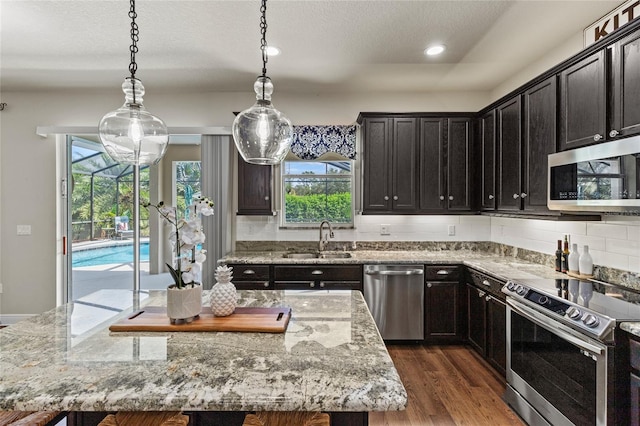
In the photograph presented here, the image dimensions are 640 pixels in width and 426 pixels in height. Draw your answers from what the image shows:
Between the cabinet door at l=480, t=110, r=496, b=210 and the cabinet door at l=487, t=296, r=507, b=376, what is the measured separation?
1070mm

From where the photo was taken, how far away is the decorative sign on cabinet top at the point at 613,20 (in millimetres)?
2273

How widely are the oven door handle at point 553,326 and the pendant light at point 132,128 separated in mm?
2442

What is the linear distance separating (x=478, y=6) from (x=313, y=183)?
2468 mm

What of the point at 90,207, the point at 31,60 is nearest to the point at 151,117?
the point at 31,60

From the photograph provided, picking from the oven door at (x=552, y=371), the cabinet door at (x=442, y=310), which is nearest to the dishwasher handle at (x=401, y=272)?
the cabinet door at (x=442, y=310)

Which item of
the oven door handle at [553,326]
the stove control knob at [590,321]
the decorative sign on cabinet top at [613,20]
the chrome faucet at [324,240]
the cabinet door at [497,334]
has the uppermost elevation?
the decorative sign on cabinet top at [613,20]

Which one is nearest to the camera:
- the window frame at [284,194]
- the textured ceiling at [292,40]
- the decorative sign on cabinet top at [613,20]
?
the decorative sign on cabinet top at [613,20]

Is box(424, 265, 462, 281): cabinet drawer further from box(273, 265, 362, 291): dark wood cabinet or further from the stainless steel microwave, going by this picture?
the stainless steel microwave

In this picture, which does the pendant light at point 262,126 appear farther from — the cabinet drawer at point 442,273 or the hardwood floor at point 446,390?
the cabinet drawer at point 442,273

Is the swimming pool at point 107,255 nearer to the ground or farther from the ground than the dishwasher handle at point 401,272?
farther from the ground

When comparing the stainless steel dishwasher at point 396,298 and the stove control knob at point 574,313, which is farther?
the stainless steel dishwasher at point 396,298

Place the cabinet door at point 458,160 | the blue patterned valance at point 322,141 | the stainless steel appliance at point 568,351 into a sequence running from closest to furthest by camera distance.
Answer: the stainless steel appliance at point 568,351 < the cabinet door at point 458,160 < the blue patterned valance at point 322,141

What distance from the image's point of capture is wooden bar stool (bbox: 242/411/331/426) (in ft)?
3.55

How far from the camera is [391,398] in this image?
3.41 ft
